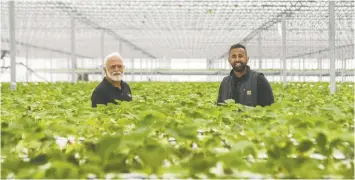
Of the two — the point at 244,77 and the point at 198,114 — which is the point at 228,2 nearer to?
the point at 244,77

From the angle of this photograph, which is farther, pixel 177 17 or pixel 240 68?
pixel 177 17

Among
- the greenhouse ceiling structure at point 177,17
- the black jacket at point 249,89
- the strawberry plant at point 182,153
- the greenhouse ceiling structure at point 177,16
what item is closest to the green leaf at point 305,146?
the strawberry plant at point 182,153

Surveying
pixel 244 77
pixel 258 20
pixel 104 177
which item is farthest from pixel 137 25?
pixel 104 177

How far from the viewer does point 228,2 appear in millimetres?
14797

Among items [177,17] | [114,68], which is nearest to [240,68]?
[114,68]

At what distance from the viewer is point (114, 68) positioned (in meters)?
5.23

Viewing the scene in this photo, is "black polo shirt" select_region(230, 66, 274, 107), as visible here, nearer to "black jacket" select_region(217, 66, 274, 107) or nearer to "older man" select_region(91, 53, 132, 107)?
"black jacket" select_region(217, 66, 274, 107)

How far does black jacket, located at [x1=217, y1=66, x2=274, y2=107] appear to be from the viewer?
5293 mm

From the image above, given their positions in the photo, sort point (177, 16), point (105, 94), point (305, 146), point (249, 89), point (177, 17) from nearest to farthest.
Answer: point (305, 146), point (105, 94), point (249, 89), point (177, 16), point (177, 17)

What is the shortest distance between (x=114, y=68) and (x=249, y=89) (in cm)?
152

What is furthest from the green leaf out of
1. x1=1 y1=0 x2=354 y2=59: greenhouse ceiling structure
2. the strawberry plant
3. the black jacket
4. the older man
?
x1=1 y1=0 x2=354 y2=59: greenhouse ceiling structure

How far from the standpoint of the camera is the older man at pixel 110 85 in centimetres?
515

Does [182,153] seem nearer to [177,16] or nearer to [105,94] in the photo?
[105,94]

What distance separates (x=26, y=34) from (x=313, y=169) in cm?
2613
